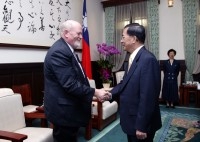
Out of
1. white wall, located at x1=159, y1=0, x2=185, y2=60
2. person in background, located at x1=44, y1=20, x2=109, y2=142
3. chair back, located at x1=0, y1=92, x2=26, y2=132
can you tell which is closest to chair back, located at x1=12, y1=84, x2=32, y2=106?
chair back, located at x1=0, y1=92, x2=26, y2=132

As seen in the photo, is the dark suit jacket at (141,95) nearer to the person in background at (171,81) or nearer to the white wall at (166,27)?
the person in background at (171,81)

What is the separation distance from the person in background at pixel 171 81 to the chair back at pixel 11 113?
3731 millimetres

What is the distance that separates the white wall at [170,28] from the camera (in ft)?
18.6

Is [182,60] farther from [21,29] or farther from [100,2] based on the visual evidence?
Result: [21,29]

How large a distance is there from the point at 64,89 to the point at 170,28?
4.87 m

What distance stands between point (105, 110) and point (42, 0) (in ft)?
7.73

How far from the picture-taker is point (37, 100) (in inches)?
157

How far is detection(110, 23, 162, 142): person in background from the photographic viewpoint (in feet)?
4.89

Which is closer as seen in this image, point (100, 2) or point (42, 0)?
point (42, 0)

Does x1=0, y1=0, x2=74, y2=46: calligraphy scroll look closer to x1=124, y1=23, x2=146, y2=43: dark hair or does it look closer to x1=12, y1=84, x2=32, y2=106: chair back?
x1=12, y1=84, x2=32, y2=106: chair back

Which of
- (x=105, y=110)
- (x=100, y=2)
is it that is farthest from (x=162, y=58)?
(x=105, y=110)

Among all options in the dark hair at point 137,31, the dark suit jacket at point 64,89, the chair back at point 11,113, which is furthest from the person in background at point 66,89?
the chair back at point 11,113

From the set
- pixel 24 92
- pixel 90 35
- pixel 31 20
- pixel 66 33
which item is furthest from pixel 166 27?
pixel 66 33

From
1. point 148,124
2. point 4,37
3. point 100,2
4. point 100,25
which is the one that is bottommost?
point 148,124
